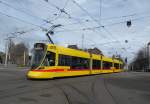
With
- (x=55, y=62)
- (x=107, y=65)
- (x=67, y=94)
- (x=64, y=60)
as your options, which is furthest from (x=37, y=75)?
(x=107, y=65)

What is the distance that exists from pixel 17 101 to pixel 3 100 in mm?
562

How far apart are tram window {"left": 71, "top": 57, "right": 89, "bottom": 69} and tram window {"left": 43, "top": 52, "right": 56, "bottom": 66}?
4.16 meters

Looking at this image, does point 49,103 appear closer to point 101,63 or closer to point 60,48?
point 60,48

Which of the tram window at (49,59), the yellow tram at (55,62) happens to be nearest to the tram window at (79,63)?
the yellow tram at (55,62)

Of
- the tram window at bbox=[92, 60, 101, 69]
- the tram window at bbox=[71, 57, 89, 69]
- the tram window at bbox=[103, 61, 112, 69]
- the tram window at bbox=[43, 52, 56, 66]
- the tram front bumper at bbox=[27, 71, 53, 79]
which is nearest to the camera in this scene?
the tram front bumper at bbox=[27, 71, 53, 79]

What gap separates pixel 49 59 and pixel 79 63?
7.07 meters

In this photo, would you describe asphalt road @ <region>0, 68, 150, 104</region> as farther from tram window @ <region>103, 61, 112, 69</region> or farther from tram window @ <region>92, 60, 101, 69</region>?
Answer: tram window @ <region>103, 61, 112, 69</region>

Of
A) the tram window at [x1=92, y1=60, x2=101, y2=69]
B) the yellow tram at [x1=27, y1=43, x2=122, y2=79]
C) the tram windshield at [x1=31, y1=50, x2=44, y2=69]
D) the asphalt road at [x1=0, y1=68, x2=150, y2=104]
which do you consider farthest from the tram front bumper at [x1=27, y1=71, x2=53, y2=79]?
the tram window at [x1=92, y1=60, x2=101, y2=69]

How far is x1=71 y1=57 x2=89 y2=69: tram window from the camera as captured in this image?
26731 millimetres

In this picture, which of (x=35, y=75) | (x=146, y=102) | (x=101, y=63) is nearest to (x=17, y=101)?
(x=146, y=102)

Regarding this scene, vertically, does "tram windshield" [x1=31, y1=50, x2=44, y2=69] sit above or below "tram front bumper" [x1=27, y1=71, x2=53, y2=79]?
above

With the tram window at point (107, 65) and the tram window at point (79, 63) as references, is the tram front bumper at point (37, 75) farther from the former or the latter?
the tram window at point (107, 65)

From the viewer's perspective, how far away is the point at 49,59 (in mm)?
22109

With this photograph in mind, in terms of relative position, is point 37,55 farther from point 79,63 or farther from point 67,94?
point 67,94
